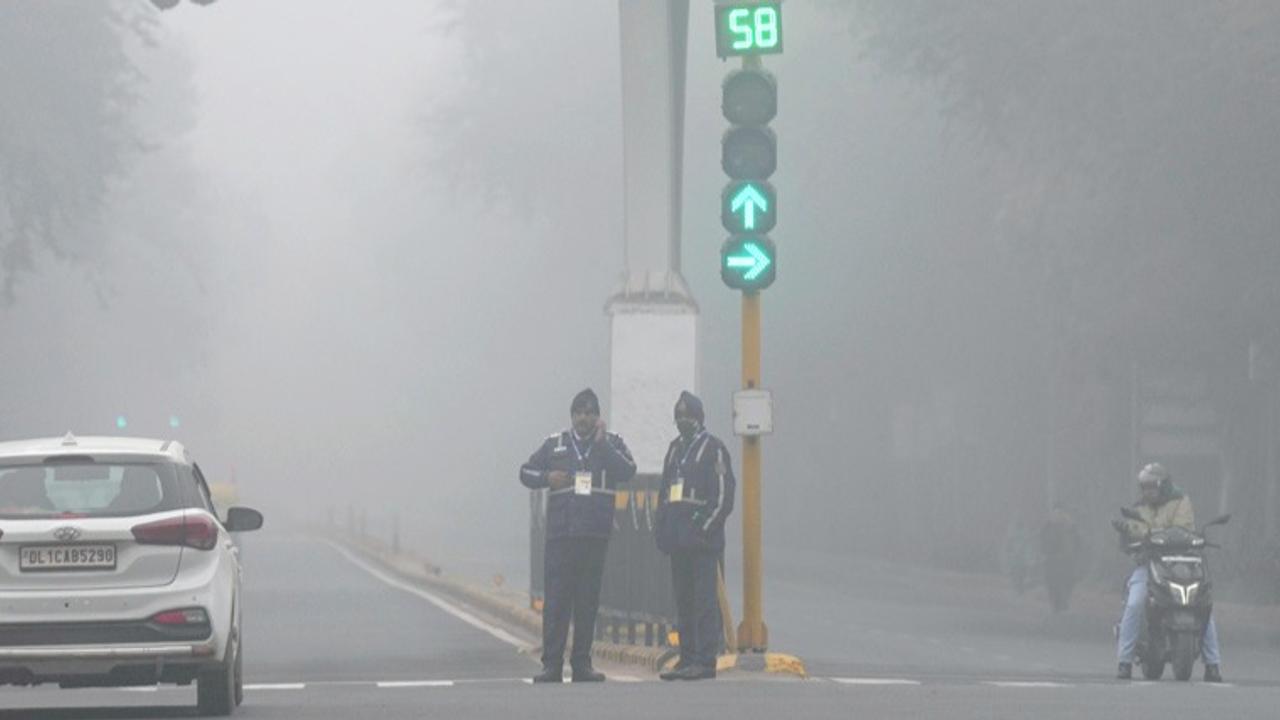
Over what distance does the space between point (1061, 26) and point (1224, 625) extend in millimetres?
7746

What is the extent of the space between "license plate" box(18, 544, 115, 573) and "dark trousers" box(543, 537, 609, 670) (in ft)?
16.9

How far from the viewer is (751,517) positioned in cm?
2100

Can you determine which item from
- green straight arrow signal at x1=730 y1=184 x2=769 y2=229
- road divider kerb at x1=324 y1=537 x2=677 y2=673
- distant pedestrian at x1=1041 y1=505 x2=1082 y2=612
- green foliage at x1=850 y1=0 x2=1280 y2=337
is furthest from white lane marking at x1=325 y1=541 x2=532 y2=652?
green foliage at x1=850 y1=0 x2=1280 y2=337

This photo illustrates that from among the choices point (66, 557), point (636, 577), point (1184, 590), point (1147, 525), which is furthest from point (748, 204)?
point (66, 557)

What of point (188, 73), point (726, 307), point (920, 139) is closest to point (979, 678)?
point (920, 139)

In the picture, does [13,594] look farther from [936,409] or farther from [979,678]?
[936,409]

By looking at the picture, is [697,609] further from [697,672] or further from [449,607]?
[449,607]

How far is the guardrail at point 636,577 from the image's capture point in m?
23.1

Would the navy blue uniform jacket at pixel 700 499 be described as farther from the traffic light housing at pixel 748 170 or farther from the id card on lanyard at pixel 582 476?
the traffic light housing at pixel 748 170

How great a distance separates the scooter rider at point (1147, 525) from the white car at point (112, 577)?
9.08 meters

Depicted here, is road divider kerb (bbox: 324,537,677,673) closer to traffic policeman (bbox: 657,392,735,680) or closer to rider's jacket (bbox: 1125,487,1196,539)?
traffic policeman (bbox: 657,392,735,680)

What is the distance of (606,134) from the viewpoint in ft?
215

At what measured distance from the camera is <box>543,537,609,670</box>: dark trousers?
68.2 ft

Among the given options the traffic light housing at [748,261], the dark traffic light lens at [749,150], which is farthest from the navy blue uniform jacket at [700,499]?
Answer: the dark traffic light lens at [749,150]
